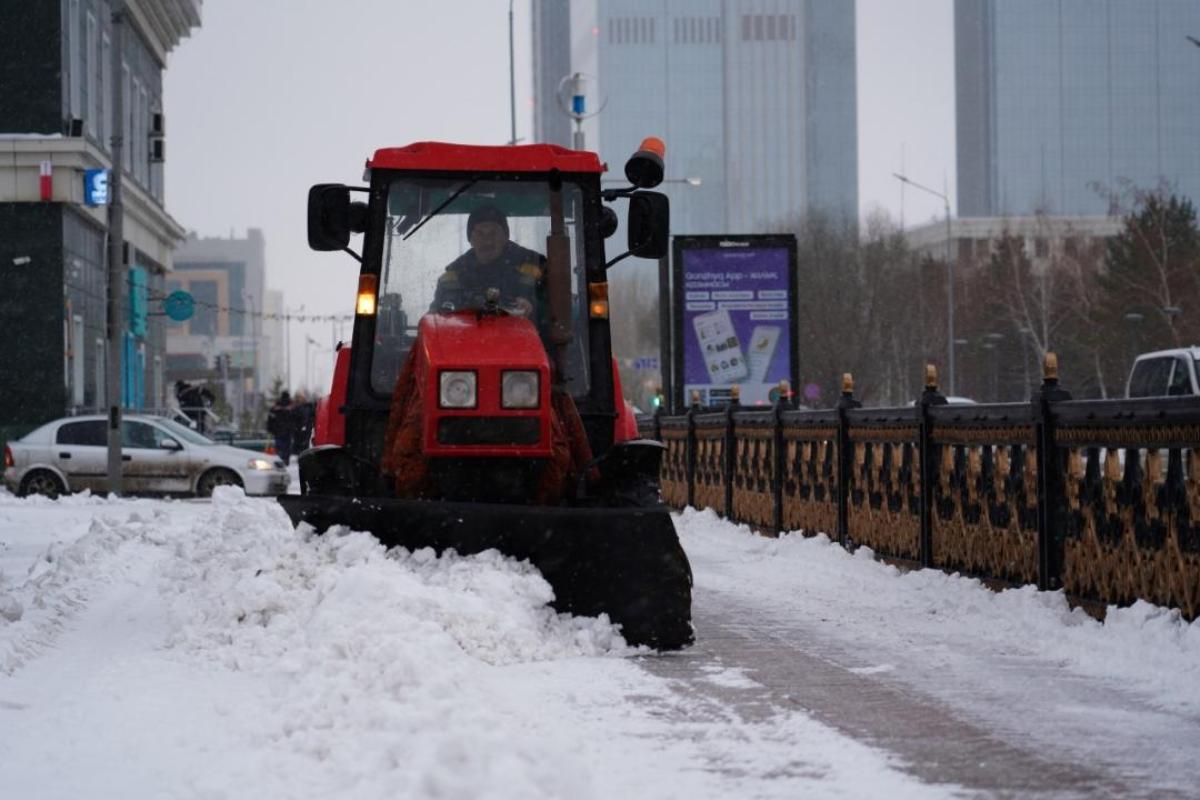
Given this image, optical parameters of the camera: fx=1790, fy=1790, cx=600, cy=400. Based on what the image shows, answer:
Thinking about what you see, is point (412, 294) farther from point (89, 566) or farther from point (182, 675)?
point (89, 566)

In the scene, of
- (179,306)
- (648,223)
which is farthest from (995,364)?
(648,223)

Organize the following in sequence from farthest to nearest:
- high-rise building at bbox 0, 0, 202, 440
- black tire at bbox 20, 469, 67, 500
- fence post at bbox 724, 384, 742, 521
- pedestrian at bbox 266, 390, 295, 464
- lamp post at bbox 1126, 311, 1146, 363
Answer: lamp post at bbox 1126, 311, 1146, 363, high-rise building at bbox 0, 0, 202, 440, pedestrian at bbox 266, 390, 295, 464, black tire at bbox 20, 469, 67, 500, fence post at bbox 724, 384, 742, 521

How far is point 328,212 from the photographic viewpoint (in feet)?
31.7

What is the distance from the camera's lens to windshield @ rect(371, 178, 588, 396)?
9820mm

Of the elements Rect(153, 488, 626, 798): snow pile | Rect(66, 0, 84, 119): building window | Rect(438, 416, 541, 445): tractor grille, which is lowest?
Rect(153, 488, 626, 798): snow pile

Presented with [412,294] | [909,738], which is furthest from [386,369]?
[909,738]

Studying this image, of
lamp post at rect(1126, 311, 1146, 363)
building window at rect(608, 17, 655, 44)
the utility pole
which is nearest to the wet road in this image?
the utility pole

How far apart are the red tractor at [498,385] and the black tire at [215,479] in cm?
1813

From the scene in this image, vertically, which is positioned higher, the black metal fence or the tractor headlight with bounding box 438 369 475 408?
the tractor headlight with bounding box 438 369 475 408

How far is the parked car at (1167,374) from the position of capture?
2425 centimetres

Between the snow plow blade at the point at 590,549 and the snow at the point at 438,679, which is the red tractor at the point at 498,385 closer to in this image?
the snow plow blade at the point at 590,549

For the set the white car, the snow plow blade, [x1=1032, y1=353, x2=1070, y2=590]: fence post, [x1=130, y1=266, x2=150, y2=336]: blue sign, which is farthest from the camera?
[x1=130, y1=266, x2=150, y2=336]: blue sign

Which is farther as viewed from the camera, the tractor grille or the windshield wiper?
the windshield wiper

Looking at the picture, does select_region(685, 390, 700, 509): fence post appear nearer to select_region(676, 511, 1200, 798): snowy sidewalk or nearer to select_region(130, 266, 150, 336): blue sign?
select_region(676, 511, 1200, 798): snowy sidewalk
